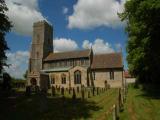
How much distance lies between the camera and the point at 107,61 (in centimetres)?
5794

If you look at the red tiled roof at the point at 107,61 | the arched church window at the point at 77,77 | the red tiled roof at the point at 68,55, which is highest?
the red tiled roof at the point at 68,55

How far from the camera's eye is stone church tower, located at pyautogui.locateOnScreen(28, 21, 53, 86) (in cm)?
6731

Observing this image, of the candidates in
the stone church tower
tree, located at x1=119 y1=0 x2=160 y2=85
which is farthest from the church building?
tree, located at x1=119 y1=0 x2=160 y2=85

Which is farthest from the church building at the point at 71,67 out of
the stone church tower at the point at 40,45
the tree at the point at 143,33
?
the tree at the point at 143,33

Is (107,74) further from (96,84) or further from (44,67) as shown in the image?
(44,67)

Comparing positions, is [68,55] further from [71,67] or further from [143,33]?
[143,33]

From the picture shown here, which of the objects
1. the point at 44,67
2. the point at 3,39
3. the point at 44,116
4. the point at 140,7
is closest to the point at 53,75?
the point at 44,67

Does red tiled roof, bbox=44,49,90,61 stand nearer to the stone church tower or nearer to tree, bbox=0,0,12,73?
the stone church tower

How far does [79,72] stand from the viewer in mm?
57125

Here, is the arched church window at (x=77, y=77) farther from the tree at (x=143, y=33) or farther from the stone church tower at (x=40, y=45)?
the tree at (x=143, y=33)

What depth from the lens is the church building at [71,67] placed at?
5622 centimetres

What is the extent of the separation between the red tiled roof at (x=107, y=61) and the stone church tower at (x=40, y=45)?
52.2ft

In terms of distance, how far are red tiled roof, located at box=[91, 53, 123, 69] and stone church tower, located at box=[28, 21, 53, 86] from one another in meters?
15.9

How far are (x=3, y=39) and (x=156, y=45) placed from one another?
17.8 m
